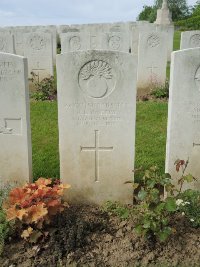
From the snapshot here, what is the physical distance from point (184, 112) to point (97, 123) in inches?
38.2

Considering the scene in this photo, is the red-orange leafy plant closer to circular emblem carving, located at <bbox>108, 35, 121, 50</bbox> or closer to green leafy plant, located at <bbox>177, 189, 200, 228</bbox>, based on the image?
green leafy plant, located at <bbox>177, 189, 200, 228</bbox>

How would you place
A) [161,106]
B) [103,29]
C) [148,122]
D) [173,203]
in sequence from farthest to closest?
[103,29]
[161,106]
[148,122]
[173,203]

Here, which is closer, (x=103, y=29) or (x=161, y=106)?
(x=161, y=106)

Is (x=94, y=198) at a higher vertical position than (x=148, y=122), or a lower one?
lower

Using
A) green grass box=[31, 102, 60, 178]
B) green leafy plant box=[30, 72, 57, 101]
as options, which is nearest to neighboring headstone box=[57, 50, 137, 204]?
green grass box=[31, 102, 60, 178]

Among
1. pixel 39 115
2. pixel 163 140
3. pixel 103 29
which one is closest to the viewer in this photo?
pixel 163 140

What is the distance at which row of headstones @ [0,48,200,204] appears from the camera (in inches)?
146

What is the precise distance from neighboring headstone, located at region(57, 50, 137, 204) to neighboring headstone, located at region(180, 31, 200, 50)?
819 cm

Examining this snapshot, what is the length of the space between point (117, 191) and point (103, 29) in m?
Answer: 13.9

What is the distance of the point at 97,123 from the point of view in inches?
154

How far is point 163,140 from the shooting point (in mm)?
6043

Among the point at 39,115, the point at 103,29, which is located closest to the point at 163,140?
the point at 39,115

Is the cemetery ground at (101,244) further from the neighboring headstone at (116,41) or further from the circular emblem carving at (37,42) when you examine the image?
the neighboring headstone at (116,41)

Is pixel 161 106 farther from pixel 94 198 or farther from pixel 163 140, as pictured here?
pixel 94 198
